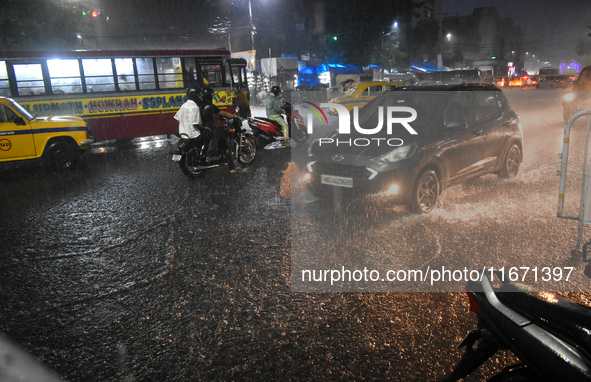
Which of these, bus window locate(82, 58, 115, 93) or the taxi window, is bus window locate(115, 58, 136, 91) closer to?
bus window locate(82, 58, 115, 93)

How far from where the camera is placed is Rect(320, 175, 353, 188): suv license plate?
545 cm

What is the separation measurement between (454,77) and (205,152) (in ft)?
66.6

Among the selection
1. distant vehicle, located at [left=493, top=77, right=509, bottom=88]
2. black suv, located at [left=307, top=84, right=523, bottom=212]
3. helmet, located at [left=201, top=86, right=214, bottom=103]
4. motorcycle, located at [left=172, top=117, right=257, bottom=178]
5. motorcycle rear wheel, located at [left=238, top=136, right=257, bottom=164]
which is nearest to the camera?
black suv, located at [left=307, top=84, right=523, bottom=212]

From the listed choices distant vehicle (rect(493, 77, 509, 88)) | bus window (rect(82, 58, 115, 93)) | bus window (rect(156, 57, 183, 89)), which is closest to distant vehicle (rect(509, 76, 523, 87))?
distant vehicle (rect(493, 77, 509, 88))

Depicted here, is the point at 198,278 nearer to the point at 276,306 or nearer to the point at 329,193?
the point at 276,306

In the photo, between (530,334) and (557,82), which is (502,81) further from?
(530,334)

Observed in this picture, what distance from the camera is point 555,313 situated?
1.65 metres

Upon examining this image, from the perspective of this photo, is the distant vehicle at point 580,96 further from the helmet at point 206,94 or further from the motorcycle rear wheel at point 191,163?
the motorcycle rear wheel at point 191,163

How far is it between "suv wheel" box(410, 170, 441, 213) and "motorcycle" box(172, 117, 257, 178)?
15.7 feet

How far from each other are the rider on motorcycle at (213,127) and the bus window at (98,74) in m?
6.76

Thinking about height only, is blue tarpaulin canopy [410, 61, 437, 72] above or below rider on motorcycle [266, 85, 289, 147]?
above

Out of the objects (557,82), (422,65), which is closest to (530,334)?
(557,82)

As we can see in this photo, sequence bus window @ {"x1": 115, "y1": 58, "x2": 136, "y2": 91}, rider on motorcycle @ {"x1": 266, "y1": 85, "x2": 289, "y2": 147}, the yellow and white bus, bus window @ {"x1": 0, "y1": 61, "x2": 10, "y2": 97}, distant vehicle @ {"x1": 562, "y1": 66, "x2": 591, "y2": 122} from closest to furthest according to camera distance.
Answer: rider on motorcycle @ {"x1": 266, "y1": 85, "x2": 289, "y2": 147} → bus window @ {"x1": 0, "y1": 61, "x2": 10, "y2": 97} → the yellow and white bus → distant vehicle @ {"x1": 562, "y1": 66, "x2": 591, "y2": 122} → bus window @ {"x1": 115, "y1": 58, "x2": 136, "y2": 91}

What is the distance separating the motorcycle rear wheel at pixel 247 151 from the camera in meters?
9.58
